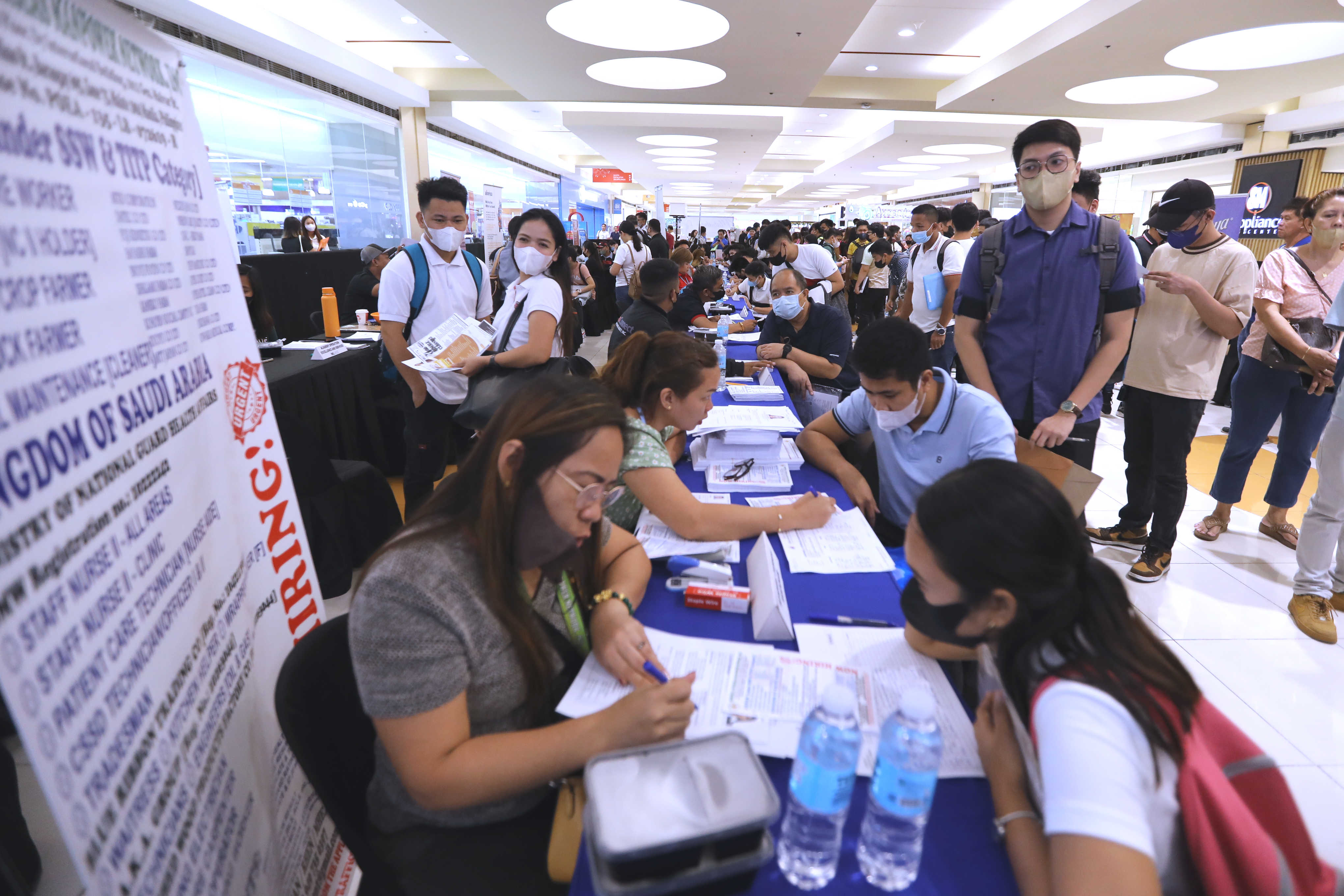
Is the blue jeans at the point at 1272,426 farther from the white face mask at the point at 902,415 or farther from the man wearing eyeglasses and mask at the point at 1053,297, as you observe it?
the white face mask at the point at 902,415

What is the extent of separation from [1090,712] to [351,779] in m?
1.02

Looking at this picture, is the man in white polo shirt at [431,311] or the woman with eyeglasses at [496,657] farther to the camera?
the man in white polo shirt at [431,311]

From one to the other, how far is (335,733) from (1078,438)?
2.41 meters

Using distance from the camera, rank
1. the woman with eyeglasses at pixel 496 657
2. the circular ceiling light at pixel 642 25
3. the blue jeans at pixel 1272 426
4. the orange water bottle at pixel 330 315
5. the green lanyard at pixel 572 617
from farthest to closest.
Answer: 1. the circular ceiling light at pixel 642 25
2. the orange water bottle at pixel 330 315
3. the blue jeans at pixel 1272 426
4. the green lanyard at pixel 572 617
5. the woman with eyeglasses at pixel 496 657

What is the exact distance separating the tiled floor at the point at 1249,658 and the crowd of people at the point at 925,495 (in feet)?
0.48

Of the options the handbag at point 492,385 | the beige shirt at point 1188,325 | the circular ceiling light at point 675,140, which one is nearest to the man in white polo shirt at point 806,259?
the beige shirt at point 1188,325

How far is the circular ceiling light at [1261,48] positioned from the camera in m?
6.03

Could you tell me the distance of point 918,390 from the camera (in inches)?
72.9

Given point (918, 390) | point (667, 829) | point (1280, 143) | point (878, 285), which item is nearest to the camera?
point (667, 829)

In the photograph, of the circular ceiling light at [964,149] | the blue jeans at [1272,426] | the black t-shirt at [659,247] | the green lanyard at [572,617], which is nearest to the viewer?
the green lanyard at [572,617]

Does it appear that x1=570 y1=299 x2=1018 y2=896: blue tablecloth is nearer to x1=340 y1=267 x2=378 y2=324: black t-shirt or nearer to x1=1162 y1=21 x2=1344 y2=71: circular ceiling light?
x1=340 y1=267 x2=378 y2=324: black t-shirt

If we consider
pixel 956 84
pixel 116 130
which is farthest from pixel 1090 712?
pixel 956 84

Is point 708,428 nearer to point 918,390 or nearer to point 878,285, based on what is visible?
point 918,390

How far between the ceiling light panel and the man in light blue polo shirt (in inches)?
519
